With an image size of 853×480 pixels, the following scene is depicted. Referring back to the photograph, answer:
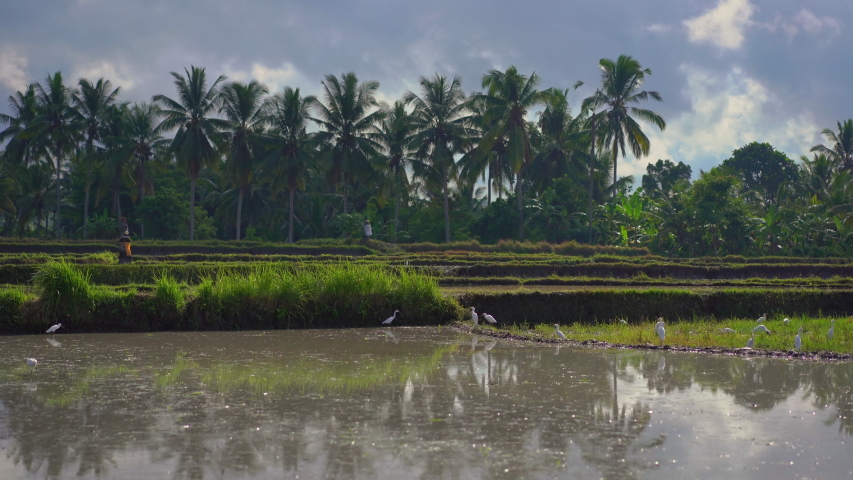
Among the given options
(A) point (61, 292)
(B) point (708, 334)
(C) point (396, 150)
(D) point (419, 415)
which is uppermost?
(C) point (396, 150)

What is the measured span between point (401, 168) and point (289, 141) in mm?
6462

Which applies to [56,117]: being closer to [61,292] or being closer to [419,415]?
[61,292]

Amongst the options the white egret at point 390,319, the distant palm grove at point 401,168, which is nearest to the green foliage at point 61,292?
the white egret at point 390,319

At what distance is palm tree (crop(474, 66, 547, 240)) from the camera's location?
128 feet

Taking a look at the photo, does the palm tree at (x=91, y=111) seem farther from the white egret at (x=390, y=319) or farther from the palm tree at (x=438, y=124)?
the white egret at (x=390, y=319)

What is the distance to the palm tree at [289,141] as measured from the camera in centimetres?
4025

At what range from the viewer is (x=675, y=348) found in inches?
423

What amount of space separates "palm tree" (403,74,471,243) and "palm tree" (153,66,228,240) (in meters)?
10.0

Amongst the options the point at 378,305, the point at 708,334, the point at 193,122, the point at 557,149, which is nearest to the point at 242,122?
the point at 193,122

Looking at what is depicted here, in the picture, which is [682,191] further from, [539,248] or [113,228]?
[113,228]

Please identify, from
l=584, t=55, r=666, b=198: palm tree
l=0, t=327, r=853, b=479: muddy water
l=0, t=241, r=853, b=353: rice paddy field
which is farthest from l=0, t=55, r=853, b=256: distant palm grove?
l=0, t=327, r=853, b=479: muddy water

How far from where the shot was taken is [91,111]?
42969 millimetres

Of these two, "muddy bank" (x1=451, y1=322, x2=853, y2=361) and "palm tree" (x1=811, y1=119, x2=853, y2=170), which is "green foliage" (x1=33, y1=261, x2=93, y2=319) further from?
"palm tree" (x1=811, y1=119, x2=853, y2=170)

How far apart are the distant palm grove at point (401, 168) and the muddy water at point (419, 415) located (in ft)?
93.0
